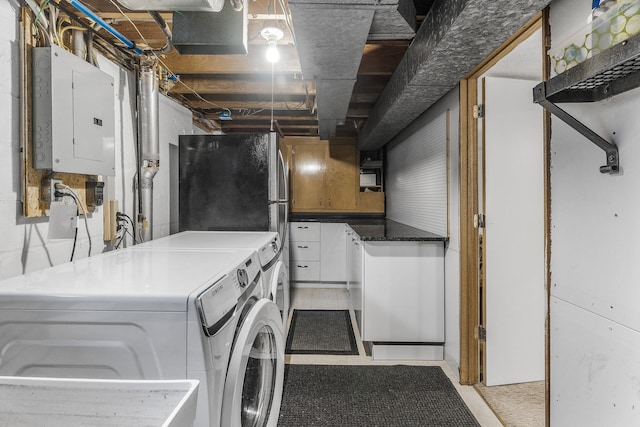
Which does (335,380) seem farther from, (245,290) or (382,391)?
(245,290)

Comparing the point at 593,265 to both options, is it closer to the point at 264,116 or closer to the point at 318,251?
the point at 264,116

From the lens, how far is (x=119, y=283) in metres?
0.99

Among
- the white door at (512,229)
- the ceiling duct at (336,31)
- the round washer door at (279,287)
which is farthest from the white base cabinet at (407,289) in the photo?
the ceiling duct at (336,31)

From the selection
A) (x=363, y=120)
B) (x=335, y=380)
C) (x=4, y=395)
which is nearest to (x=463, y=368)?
(x=335, y=380)

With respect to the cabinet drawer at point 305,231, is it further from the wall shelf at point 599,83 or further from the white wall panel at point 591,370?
the wall shelf at point 599,83

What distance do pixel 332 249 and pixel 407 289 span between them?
6.55 ft

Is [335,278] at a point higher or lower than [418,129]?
lower

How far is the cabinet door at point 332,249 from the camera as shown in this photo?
441 cm

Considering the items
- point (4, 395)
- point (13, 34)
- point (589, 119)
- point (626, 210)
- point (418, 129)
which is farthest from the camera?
point (418, 129)

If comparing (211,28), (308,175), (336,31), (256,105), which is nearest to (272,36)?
(211,28)

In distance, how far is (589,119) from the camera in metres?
1.09

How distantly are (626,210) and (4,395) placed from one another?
5.17 feet

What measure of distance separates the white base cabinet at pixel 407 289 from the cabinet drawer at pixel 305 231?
6.39ft

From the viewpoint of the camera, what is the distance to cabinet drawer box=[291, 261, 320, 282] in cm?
445
